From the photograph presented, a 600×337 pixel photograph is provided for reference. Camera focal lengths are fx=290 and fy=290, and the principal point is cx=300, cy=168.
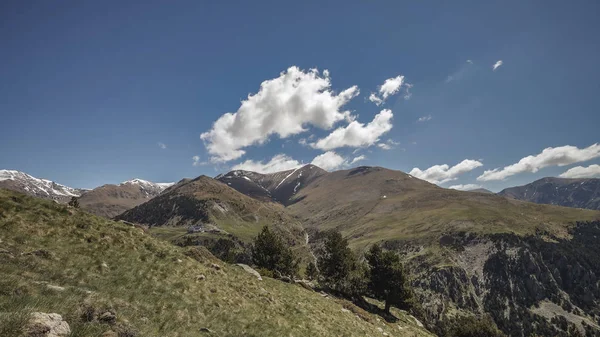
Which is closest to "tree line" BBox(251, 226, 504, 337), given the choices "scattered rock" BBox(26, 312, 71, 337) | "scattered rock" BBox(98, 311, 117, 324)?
"scattered rock" BBox(98, 311, 117, 324)

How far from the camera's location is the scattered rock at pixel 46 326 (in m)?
7.73

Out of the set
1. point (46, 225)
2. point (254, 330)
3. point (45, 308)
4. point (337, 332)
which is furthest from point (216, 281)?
point (45, 308)

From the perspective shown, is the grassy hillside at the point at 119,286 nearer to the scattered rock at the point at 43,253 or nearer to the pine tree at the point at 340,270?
the scattered rock at the point at 43,253

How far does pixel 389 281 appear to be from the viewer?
53.8 metres

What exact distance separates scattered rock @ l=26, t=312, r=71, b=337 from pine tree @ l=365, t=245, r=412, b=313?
5302 cm

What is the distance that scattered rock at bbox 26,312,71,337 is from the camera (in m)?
7.73

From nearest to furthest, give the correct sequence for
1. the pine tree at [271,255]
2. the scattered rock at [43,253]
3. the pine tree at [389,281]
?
the scattered rock at [43,253] < the pine tree at [389,281] < the pine tree at [271,255]

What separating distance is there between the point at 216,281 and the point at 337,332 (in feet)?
36.4

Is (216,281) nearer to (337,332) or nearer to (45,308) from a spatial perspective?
(337,332)

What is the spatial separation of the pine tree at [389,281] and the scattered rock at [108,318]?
1966 inches

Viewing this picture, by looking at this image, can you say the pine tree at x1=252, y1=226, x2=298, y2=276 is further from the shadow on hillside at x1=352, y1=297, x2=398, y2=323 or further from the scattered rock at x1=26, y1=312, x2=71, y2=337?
the scattered rock at x1=26, y1=312, x2=71, y2=337

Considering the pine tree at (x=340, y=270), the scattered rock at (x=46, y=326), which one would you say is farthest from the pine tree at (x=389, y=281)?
the scattered rock at (x=46, y=326)

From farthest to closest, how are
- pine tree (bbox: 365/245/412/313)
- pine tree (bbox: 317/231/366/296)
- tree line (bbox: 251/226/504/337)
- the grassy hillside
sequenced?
pine tree (bbox: 317/231/366/296) < tree line (bbox: 251/226/504/337) < pine tree (bbox: 365/245/412/313) < the grassy hillside

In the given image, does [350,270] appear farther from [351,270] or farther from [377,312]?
[377,312]
